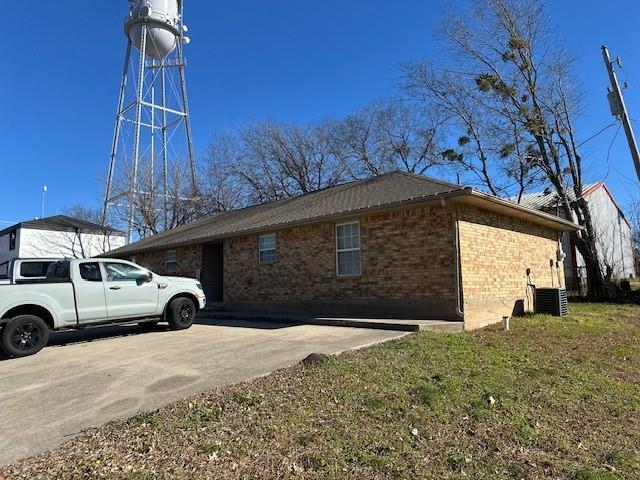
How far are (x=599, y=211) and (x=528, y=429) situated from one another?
105ft

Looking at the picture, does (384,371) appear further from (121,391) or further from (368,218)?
(368,218)

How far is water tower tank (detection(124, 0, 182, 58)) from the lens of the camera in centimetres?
3092

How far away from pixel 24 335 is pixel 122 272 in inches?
86.5

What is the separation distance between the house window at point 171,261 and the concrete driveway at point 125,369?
26.4 ft

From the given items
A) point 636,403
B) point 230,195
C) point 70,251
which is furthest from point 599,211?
point 70,251

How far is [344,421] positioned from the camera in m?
4.52

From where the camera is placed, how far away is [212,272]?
56.9 ft

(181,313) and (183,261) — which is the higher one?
(183,261)

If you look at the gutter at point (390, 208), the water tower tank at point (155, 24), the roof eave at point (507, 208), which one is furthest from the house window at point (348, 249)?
the water tower tank at point (155, 24)

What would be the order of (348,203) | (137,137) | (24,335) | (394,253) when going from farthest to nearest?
(137,137) < (348,203) < (394,253) < (24,335)

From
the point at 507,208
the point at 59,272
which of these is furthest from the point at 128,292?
the point at 507,208

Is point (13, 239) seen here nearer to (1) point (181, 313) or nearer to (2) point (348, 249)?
(1) point (181, 313)

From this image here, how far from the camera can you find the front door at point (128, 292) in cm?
959

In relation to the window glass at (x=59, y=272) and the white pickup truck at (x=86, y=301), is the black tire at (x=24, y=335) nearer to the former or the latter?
the white pickup truck at (x=86, y=301)
